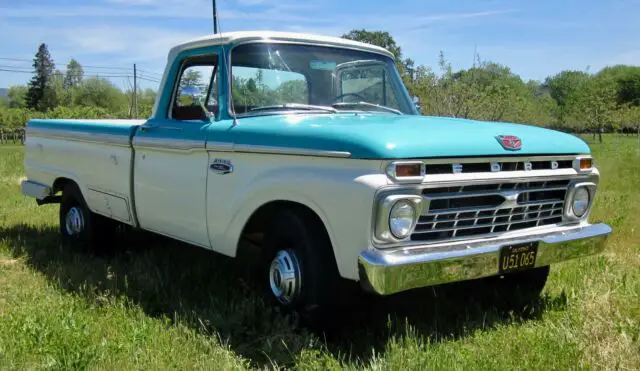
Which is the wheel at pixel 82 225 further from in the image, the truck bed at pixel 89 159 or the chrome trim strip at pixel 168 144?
the chrome trim strip at pixel 168 144

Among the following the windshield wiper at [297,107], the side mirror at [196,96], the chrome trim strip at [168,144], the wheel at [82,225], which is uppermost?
the side mirror at [196,96]

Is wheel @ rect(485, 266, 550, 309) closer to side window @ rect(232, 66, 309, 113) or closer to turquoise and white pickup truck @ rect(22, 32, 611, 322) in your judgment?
turquoise and white pickup truck @ rect(22, 32, 611, 322)

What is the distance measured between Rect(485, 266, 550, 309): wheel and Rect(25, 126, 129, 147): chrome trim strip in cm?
319

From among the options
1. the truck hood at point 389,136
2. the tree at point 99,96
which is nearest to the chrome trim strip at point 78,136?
the truck hood at point 389,136

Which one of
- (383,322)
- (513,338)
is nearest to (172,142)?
(383,322)

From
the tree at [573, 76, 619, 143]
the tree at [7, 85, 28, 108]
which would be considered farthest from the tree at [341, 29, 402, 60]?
the tree at [7, 85, 28, 108]

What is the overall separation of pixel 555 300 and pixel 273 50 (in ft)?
8.89

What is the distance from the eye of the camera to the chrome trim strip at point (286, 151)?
3127 mm

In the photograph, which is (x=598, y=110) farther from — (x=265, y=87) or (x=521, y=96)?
(x=265, y=87)

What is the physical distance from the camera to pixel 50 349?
3.35 metres

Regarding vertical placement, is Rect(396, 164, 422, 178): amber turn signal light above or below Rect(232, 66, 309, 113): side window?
below

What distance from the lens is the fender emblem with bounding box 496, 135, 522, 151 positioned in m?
3.43

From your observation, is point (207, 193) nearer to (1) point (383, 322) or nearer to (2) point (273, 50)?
(2) point (273, 50)

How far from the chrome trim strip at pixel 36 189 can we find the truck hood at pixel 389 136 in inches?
124
